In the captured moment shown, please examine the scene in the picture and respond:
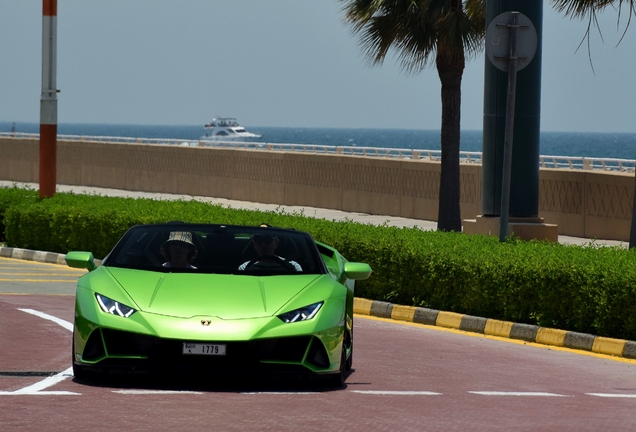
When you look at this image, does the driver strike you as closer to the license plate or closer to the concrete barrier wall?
the license plate

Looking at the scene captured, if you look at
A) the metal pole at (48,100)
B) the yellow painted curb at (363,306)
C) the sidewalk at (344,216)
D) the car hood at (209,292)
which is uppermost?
the metal pole at (48,100)

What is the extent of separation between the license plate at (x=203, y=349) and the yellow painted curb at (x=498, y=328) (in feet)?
→ 18.6

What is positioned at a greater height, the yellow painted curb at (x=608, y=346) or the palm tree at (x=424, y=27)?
the palm tree at (x=424, y=27)

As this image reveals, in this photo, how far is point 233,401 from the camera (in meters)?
8.25

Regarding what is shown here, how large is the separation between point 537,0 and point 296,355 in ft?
44.3

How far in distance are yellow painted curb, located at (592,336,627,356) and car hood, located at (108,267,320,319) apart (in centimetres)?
414

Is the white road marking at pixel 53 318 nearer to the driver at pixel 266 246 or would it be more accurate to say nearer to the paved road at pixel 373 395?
the paved road at pixel 373 395

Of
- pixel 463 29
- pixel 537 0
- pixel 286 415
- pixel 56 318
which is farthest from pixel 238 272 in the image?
pixel 463 29

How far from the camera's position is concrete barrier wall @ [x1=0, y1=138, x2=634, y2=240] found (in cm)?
2603

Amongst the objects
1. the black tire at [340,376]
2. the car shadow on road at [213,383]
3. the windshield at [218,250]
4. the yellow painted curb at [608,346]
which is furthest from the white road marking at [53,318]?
the yellow painted curb at [608,346]

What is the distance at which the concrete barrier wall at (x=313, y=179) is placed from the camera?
26.0 metres

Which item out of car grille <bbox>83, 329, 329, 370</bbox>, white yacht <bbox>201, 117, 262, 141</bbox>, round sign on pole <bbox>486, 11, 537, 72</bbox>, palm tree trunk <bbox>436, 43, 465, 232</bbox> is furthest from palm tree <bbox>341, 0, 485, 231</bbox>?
white yacht <bbox>201, 117, 262, 141</bbox>

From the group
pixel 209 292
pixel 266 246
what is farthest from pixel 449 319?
pixel 209 292

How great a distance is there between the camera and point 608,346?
1223 centimetres
